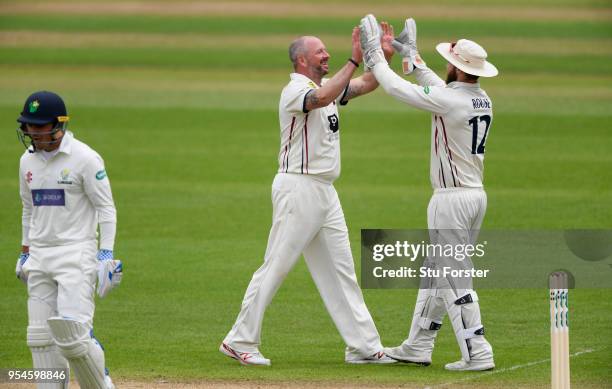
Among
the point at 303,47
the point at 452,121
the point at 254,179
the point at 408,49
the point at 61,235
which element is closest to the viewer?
the point at 61,235

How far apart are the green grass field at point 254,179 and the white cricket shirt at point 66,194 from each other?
1597mm

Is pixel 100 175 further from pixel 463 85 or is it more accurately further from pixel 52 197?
pixel 463 85

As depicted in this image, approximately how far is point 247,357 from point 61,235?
7.13 ft

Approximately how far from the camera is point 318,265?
1045 centimetres

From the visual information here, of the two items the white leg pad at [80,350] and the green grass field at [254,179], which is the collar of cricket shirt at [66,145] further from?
the green grass field at [254,179]

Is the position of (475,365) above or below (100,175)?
below

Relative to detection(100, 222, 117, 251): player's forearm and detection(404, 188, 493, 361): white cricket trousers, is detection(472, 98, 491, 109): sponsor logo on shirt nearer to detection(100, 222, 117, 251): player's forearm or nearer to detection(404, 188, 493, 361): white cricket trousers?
detection(404, 188, 493, 361): white cricket trousers

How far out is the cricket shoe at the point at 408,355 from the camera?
33.5ft

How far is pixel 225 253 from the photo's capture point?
15.0 m

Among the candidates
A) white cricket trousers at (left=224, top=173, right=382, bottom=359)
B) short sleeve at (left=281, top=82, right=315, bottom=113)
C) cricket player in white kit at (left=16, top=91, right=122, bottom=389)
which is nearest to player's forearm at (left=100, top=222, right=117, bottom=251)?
cricket player in white kit at (left=16, top=91, right=122, bottom=389)

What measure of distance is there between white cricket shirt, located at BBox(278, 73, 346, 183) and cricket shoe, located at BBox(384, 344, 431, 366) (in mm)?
1409

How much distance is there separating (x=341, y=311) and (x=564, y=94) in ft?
72.4

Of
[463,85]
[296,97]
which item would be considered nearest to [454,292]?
[463,85]

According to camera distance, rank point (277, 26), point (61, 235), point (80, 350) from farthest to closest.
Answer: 1. point (277, 26)
2. point (61, 235)
3. point (80, 350)
